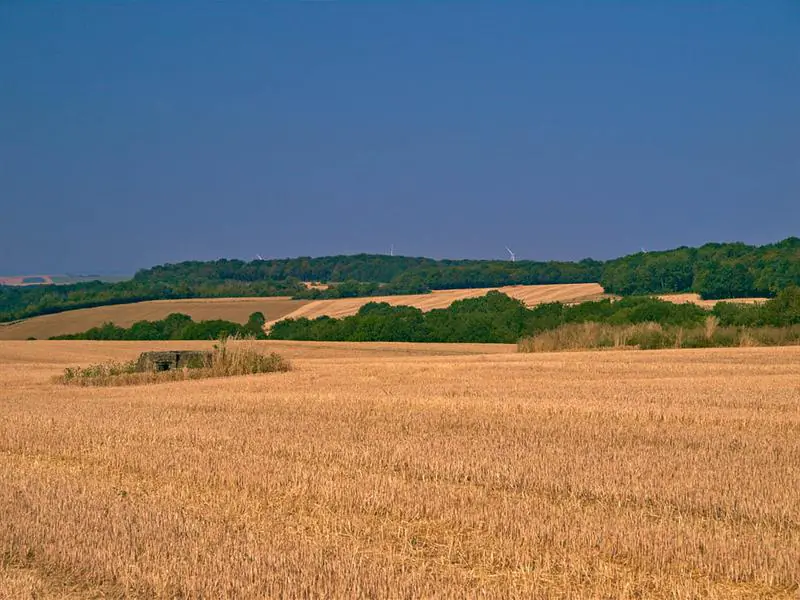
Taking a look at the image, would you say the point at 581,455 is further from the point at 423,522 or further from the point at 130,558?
the point at 130,558

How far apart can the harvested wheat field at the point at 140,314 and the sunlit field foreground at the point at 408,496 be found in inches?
2403

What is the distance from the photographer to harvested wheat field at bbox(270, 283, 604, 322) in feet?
272

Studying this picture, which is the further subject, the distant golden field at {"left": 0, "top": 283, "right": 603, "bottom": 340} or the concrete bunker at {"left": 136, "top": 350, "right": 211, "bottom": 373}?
the distant golden field at {"left": 0, "top": 283, "right": 603, "bottom": 340}

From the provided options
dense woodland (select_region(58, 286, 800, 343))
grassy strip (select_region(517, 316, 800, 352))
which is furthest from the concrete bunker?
dense woodland (select_region(58, 286, 800, 343))

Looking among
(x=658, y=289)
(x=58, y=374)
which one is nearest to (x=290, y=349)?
(x=58, y=374)

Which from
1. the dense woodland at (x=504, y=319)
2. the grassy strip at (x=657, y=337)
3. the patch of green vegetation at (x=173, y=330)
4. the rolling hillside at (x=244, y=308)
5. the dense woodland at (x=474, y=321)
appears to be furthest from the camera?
the rolling hillside at (x=244, y=308)

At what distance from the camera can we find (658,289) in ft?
287

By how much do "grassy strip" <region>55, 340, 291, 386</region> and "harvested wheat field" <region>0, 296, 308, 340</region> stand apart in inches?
1870

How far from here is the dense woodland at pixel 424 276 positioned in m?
A: 79.2

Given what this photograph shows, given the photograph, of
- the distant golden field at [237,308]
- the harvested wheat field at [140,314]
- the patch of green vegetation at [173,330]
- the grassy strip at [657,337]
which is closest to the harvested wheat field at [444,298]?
the distant golden field at [237,308]

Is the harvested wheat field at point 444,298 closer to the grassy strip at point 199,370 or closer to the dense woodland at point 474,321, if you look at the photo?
the dense woodland at point 474,321

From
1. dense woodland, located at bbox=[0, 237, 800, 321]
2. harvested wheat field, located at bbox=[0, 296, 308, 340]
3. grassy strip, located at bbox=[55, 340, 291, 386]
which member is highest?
dense woodland, located at bbox=[0, 237, 800, 321]

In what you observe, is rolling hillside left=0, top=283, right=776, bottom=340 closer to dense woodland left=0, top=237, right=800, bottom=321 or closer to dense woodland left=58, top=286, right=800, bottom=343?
dense woodland left=58, top=286, right=800, bottom=343

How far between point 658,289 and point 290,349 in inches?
1942
